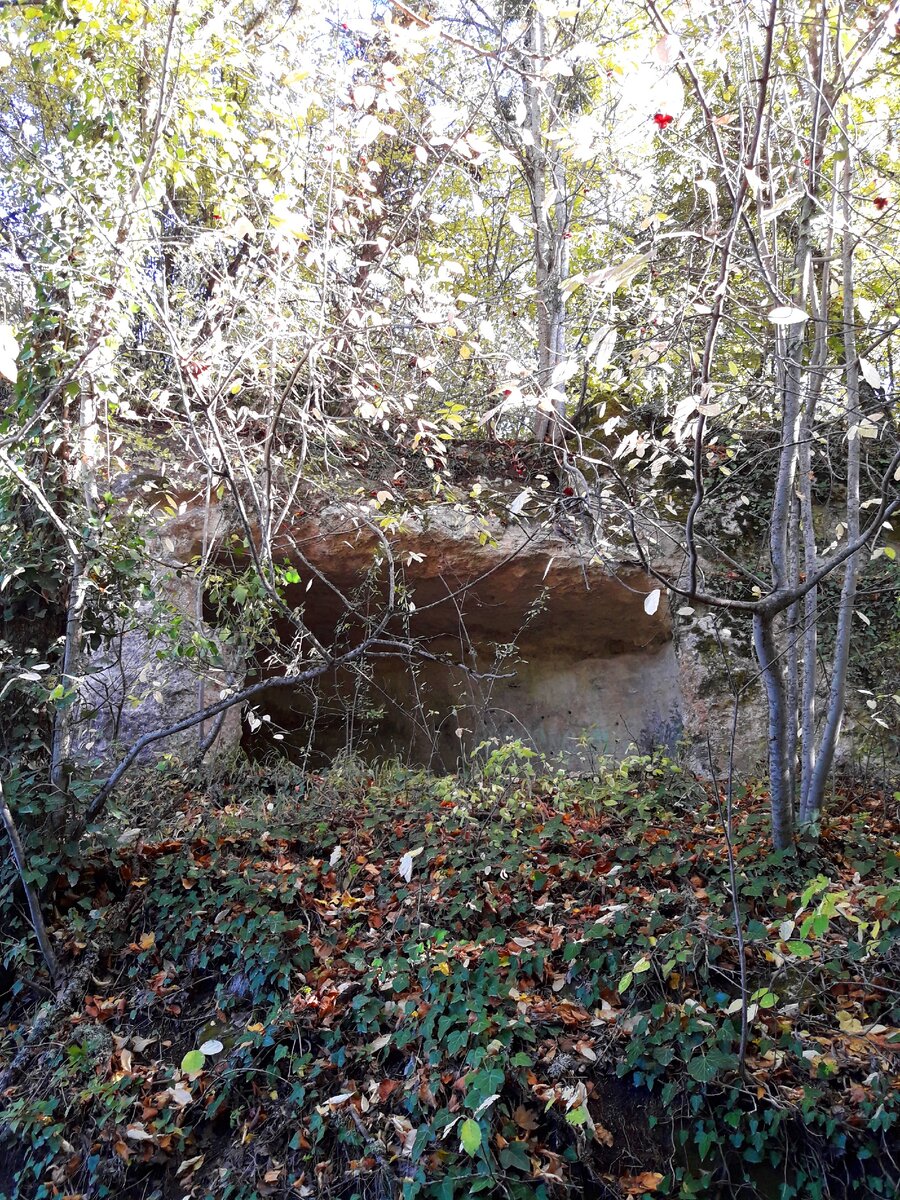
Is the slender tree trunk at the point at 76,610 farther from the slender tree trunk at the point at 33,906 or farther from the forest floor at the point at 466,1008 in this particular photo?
the forest floor at the point at 466,1008

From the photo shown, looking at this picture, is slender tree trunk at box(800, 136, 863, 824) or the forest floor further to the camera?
slender tree trunk at box(800, 136, 863, 824)

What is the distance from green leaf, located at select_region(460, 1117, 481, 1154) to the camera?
227 centimetres

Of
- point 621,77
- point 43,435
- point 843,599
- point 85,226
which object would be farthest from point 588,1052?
point 85,226

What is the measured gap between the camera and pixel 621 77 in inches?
103

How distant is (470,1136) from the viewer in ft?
7.49

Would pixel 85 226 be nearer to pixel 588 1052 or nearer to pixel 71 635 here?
pixel 71 635

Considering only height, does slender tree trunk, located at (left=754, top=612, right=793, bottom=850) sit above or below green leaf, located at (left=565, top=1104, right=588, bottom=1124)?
above

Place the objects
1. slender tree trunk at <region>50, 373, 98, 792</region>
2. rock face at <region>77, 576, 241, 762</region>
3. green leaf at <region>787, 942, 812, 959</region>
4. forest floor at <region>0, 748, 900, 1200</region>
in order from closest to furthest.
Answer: green leaf at <region>787, 942, 812, 959</region> < forest floor at <region>0, 748, 900, 1200</region> < slender tree trunk at <region>50, 373, 98, 792</region> < rock face at <region>77, 576, 241, 762</region>

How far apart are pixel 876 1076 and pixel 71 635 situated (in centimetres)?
375

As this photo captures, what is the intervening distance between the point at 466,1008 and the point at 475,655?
3327mm

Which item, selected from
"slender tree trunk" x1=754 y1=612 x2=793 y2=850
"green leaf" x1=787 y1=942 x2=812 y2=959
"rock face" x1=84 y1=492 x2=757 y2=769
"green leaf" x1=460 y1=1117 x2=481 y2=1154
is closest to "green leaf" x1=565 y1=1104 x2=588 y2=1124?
"green leaf" x1=460 y1=1117 x2=481 y2=1154

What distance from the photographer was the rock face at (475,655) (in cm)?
564

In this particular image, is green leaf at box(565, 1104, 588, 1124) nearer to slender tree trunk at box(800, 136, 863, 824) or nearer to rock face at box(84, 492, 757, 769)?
slender tree trunk at box(800, 136, 863, 824)

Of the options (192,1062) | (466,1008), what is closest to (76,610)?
(192,1062)
